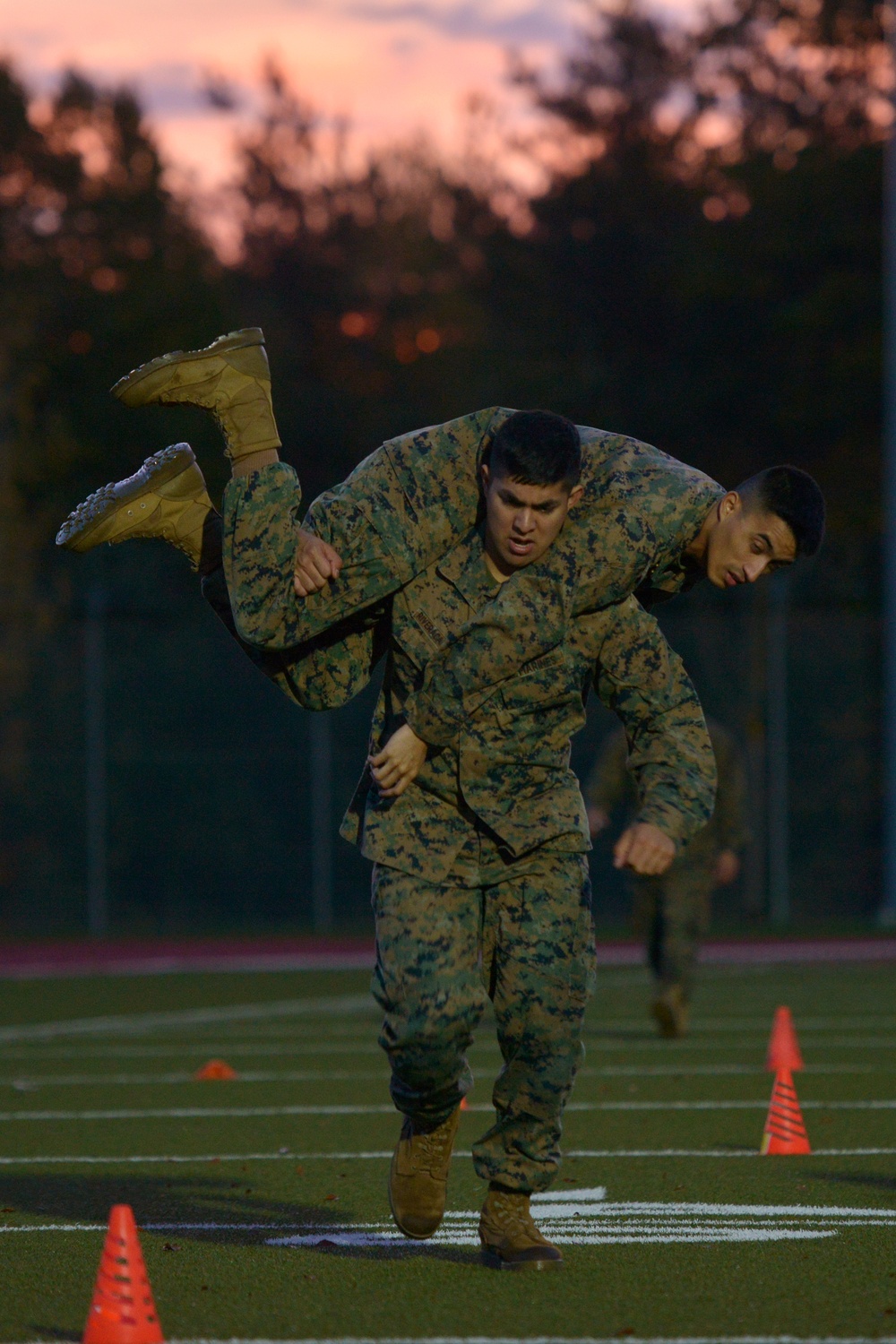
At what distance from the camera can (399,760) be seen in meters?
6.16

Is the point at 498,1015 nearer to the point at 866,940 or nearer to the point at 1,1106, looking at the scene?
the point at 1,1106

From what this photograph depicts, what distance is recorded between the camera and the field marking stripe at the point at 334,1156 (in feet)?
28.0

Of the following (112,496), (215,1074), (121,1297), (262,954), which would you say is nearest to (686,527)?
(112,496)

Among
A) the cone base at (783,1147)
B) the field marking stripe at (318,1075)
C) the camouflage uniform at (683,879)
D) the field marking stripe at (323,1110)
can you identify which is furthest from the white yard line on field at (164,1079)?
the cone base at (783,1147)

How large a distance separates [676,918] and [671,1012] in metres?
0.53

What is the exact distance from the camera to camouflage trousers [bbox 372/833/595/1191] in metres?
6.15

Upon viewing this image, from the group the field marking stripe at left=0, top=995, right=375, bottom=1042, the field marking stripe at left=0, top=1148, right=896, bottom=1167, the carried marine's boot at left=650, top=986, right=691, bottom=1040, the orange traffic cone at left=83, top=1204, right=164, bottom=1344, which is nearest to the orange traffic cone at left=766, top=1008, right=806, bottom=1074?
the field marking stripe at left=0, top=1148, right=896, bottom=1167

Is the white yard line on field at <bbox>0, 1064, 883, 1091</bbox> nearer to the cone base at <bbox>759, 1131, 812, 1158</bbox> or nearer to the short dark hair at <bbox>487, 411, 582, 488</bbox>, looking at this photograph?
the cone base at <bbox>759, 1131, 812, 1158</bbox>

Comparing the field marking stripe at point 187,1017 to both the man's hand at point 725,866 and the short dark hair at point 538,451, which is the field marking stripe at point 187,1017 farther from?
the short dark hair at point 538,451

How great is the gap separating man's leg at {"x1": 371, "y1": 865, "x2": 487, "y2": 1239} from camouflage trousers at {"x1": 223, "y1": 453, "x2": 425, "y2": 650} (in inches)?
28.7

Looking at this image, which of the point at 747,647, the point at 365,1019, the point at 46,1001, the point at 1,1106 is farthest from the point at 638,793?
the point at 747,647

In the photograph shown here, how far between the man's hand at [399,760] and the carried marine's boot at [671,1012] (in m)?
7.27

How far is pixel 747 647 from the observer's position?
24.5 meters

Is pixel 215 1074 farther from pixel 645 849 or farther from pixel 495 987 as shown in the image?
pixel 645 849
